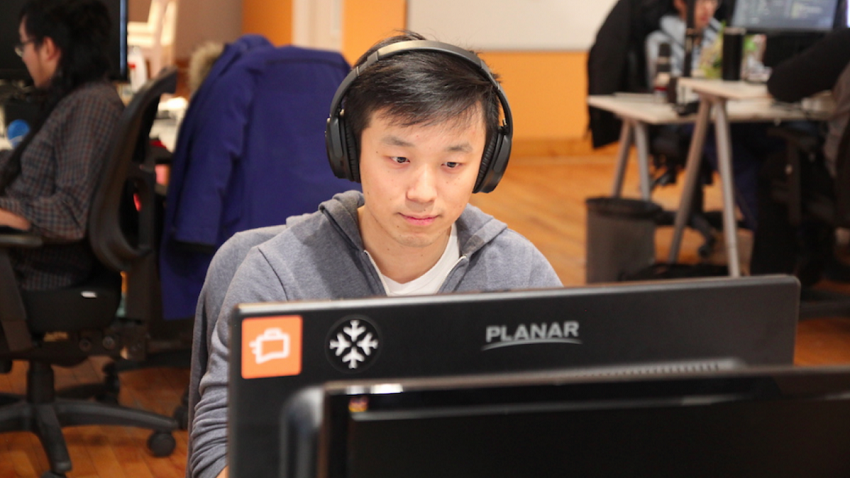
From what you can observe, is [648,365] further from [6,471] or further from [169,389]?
[169,389]

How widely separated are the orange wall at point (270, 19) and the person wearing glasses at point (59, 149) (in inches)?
215

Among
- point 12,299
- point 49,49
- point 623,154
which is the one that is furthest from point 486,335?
point 623,154

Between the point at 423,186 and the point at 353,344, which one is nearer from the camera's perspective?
the point at 353,344

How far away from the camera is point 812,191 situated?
3.40 meters

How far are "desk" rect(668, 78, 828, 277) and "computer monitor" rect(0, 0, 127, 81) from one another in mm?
2064

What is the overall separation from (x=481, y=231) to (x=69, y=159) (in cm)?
146

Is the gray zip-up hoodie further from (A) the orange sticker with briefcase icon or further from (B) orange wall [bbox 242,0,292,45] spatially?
(B) orange wall [bbox 242,0,292,45]

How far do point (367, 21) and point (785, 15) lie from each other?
3.32m

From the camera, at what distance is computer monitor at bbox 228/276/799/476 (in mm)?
590

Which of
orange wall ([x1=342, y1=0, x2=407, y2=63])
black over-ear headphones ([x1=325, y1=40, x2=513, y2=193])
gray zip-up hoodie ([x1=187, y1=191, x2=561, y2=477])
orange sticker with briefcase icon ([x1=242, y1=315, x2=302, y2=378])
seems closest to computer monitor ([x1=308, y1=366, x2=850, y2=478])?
orange sticker with briefcase icon ([x1=242, y1=315, x2=302, y2=378])

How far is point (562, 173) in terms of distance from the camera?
6.51 meters

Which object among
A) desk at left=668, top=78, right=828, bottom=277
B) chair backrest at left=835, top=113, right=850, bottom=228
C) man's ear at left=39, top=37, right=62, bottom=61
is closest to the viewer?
man's ear at left=39, top=37, right=62, bottom=61

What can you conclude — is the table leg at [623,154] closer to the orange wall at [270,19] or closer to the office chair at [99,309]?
the office chair at [99,309]

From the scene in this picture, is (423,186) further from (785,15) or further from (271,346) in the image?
(785,15)
